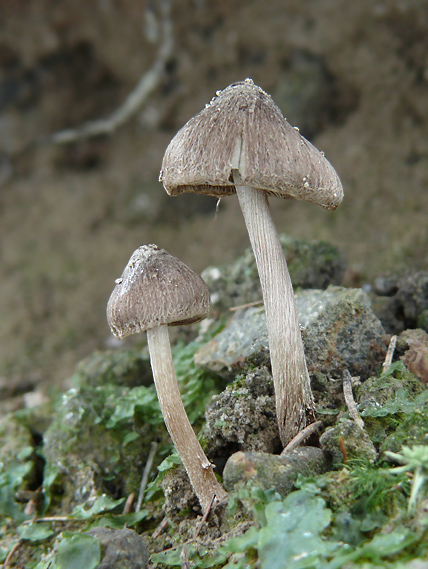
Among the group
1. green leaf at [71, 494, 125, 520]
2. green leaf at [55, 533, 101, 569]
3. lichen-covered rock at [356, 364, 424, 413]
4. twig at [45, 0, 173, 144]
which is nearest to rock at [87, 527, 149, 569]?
green leaf at [55, 533, 101, 569]

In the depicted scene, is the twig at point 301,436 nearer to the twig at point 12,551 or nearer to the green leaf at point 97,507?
the green leaf at point 97,507

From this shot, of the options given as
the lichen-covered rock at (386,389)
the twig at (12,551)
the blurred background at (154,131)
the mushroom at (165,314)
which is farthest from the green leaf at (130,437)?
the blurred background at (154,131)

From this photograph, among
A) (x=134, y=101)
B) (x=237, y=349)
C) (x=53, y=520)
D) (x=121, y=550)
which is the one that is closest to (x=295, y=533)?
(x=121, y=550)

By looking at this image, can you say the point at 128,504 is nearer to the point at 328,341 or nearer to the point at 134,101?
the point at 328,341

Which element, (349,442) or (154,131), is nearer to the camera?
(349,442)

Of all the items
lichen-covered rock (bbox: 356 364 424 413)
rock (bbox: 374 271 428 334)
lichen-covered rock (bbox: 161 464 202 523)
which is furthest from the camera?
rock (bbox: 374 271 428 334)

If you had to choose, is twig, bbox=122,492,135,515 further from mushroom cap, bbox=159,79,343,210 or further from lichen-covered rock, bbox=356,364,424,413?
mushroom cap, bbox=159,79,343,210

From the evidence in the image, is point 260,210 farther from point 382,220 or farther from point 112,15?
point 112,15
